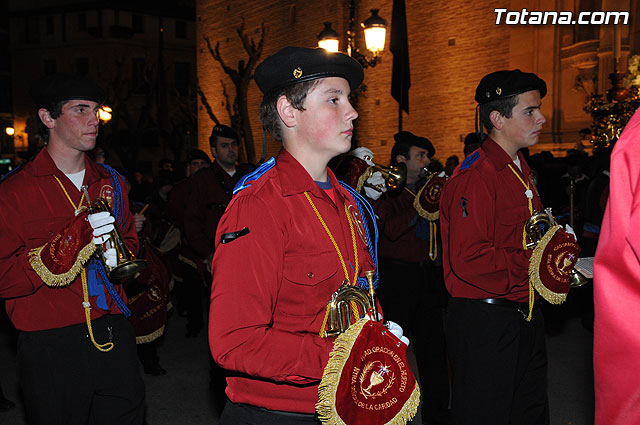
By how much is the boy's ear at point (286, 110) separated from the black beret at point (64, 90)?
186 centimetres

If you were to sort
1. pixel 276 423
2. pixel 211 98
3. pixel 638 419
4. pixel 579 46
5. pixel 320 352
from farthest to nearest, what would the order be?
pixel 211 98 → pixel 579 46 → pixel 276 423 → pixel 320 352 → pixel 638 419

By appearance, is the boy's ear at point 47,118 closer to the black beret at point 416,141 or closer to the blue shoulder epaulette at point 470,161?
the blue shoulder epaulette at point 470,161

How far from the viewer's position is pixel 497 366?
352 centimetres

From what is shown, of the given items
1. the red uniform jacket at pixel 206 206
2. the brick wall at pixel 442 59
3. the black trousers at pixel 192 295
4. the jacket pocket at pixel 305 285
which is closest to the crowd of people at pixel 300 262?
the jacket pocket at pixel 305 285

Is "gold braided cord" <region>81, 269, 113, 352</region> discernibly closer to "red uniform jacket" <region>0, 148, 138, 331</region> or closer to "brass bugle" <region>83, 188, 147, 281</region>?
"red uniform jacket" <region>0, 148, 138, 331</region>

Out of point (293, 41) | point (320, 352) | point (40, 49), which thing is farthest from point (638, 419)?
point (40, 49)

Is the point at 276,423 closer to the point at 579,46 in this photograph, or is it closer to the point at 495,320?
the point at 495,320

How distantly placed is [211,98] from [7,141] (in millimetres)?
33711

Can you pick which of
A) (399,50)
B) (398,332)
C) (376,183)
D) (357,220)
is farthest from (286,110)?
(399,50)

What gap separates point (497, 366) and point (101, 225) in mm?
2347

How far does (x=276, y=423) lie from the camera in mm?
2102

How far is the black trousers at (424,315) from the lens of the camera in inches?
206

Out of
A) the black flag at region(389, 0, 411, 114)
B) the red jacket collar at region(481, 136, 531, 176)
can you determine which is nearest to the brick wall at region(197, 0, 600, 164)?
the black flag at region(389, 0, 411, 114)

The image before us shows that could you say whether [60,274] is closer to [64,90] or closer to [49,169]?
[49,169]
